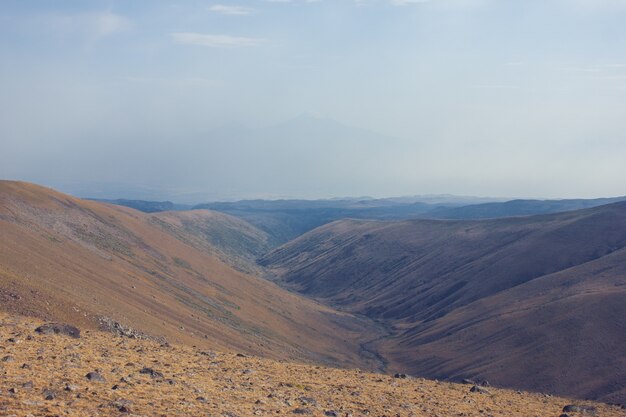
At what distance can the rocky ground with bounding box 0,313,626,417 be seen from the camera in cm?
1387

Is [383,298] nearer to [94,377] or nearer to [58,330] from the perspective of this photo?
[58,330]

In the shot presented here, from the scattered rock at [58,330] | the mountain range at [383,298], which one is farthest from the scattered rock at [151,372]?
the mountain range at [383,298]

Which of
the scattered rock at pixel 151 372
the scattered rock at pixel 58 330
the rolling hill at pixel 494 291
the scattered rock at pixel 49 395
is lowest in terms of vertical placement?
the rolling hill at pixel 494 291

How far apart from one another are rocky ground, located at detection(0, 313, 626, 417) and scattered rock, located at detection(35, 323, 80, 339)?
0.07 metres

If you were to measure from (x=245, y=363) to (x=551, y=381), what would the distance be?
28.9 meters

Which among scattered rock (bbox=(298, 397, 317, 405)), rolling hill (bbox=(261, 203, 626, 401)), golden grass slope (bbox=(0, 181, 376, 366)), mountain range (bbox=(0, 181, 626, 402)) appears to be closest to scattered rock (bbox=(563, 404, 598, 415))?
scattered rock (bbox=(298, 397, 317, 405))

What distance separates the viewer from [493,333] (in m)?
57.2

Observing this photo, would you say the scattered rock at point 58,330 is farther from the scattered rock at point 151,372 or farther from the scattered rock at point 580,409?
the scattered rock at point 580,409

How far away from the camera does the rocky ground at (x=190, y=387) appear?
1387 centimetres

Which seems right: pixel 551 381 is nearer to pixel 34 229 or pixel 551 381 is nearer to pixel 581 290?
pixel 581 290

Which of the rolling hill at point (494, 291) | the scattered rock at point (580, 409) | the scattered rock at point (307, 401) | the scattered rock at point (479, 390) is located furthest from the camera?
the rolling hill at point (494, 291)

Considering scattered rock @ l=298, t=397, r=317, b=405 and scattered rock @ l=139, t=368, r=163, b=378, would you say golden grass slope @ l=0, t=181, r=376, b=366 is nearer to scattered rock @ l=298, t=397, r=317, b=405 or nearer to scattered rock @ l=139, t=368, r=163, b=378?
scattered rock @ l=139, t=368, r=163, b=378

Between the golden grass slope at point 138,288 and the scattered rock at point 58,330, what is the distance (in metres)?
4.67

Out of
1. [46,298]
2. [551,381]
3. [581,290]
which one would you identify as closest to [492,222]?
[581,290]
